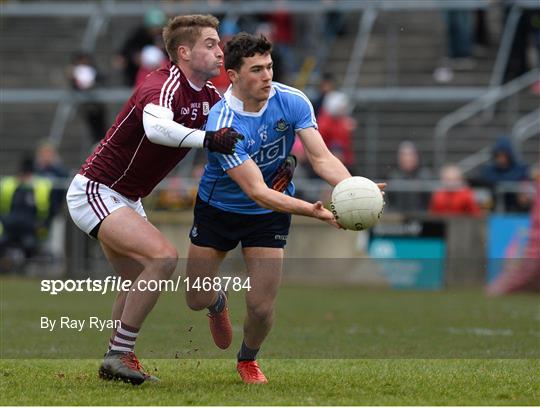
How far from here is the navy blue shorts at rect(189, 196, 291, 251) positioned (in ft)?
28.6

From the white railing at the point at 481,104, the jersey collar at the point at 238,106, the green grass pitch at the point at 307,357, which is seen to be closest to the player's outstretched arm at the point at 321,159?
the jersey collar at the point at 238,106

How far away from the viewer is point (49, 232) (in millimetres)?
20938

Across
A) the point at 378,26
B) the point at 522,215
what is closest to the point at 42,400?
the point at 522,215

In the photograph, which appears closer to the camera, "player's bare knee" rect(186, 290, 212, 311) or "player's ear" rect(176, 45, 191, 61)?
"player's ear" rect(176, 45, 191, 61)

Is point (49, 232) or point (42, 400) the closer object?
point (42, 400)

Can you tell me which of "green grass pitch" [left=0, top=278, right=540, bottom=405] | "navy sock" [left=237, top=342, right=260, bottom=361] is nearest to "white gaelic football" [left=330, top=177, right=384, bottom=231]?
"green grass pitch" [left=0, top=278, right=540, bottom=405]

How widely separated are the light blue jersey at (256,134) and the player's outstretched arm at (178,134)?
0.17m

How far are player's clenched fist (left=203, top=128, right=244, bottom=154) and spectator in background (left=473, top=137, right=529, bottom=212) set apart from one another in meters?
11.7

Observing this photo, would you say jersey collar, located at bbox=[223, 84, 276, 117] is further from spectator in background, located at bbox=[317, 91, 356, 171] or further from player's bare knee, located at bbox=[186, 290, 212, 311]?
spectator in background, located at bbox=[317, 91, 356, 171]

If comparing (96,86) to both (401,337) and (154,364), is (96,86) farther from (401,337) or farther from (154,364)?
(154,364)

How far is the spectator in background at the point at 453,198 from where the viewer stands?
19422mm

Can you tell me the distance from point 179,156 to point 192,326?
129cm

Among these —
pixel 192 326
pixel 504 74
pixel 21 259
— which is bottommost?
pixel 21 259

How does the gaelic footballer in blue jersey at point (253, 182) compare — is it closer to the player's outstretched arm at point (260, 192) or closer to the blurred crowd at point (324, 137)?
the player's outstretched arm at point (260, 192)
